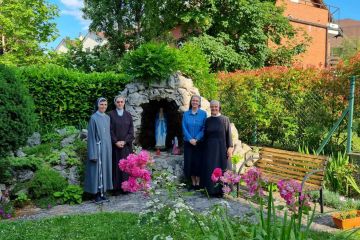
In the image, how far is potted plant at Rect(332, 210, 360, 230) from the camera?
19.3ft

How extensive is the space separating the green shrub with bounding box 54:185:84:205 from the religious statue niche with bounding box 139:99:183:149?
111 inches

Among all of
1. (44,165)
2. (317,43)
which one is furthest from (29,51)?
(317,43)

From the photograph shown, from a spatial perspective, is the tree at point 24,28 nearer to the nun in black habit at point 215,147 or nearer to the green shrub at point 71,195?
the green shrub at point 71,195

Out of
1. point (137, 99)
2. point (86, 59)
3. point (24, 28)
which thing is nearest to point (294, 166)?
point (137, 99)

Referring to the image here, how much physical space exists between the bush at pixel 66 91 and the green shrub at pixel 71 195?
11.3 ft

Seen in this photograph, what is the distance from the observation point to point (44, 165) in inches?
323

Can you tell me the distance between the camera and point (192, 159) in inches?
320

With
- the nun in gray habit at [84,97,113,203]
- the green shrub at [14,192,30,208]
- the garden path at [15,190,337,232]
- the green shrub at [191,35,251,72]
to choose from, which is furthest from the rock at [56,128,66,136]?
the green shrub at [191,35,251,72]

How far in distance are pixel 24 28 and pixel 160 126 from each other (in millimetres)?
13317

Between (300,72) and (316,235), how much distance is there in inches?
217

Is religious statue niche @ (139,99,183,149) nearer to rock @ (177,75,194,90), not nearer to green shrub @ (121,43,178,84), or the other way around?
rock @ (177,75,194,90)

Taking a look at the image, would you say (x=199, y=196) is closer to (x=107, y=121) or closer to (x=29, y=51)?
(x=107, y=121)

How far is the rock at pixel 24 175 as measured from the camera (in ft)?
26.4

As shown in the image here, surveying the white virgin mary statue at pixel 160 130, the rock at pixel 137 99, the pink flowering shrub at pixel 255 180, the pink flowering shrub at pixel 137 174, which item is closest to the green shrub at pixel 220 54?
the white virgin mary statue at pixel 160 130
